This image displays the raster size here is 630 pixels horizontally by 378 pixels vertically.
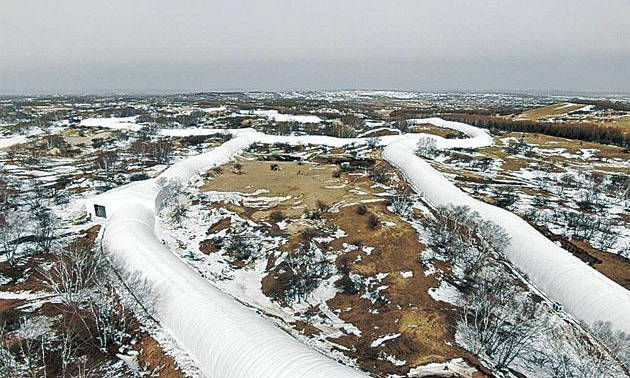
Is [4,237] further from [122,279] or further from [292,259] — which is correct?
[292,259]

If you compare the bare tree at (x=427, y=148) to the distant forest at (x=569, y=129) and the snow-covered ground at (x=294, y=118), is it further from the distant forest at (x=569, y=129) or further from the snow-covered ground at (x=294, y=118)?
the snow-covered ground at (x=294, y=118)

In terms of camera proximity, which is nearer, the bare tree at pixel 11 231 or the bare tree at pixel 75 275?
the bare tree at pixel 75 275

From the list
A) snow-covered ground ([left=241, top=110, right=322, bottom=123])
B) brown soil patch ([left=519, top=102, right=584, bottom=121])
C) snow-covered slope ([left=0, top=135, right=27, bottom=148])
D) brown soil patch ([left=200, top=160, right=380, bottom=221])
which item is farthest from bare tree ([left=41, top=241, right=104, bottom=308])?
brown soil patch ([left=519, top=102, right=584, bottom=121])

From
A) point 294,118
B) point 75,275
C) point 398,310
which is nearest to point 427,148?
point 398,310

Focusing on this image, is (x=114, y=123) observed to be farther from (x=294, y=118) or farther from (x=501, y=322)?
(x=501, y=322)

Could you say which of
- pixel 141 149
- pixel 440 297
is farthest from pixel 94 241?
pixel 141 149

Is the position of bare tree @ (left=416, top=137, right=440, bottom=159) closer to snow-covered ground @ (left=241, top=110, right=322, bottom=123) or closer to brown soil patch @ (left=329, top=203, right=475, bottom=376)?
brown soil patch @ (left=329, top=203, right=475, bottom=376)

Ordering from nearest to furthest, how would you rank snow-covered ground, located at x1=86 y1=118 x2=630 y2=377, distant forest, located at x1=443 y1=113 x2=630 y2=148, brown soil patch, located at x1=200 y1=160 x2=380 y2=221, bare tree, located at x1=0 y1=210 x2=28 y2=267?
snow-covered ground, located at x1=86 y1=118 x2=630 y2=377 < bare tree, located at x1=0 y1=210 x2=28 y2=267 < brown soil patch, located at x1=200 y1=160 x2=380 y2=221 < distant forest, located at x1=443 y1=113 x2=630 y2=148

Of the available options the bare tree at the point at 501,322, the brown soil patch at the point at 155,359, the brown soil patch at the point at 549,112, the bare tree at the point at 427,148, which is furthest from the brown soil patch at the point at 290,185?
the brown soil patch at the point at 549,112

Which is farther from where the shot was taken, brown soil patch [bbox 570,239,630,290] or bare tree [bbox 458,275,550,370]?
brown soil patch [bbox 570,239,630,290]
